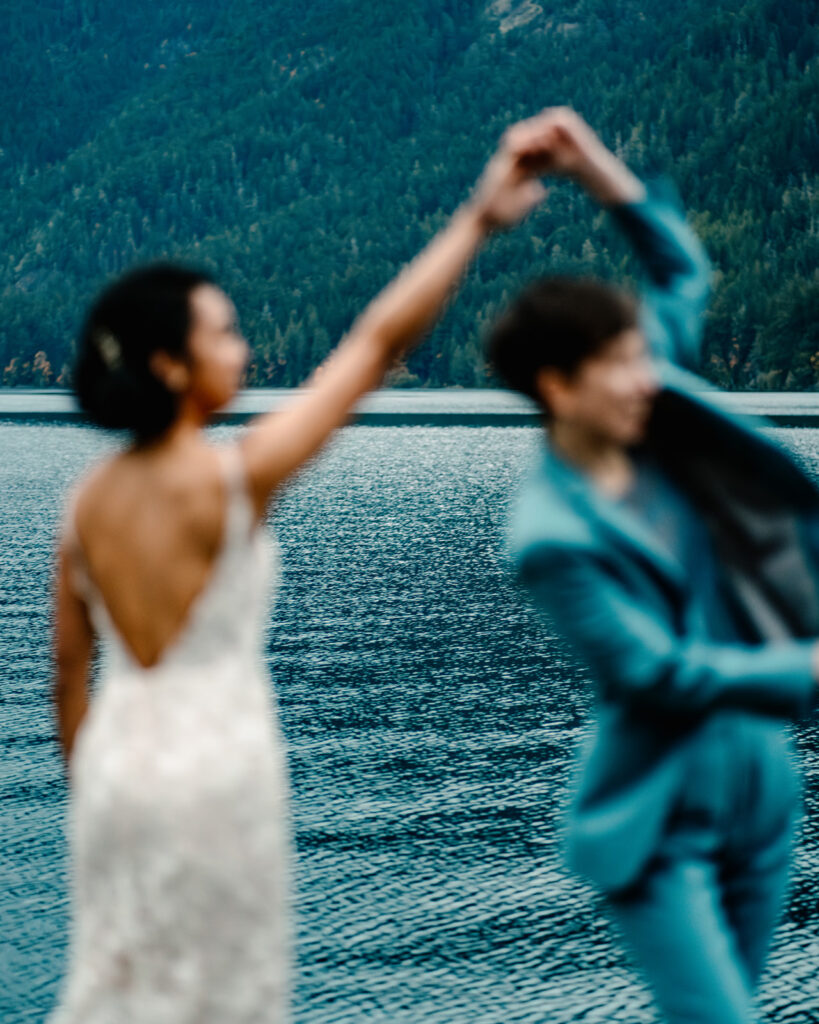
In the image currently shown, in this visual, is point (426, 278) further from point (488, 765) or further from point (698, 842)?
point (488, 765)

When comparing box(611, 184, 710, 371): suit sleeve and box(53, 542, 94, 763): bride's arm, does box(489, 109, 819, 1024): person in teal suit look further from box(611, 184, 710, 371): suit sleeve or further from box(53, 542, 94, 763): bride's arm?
box(53, 542, 94, 763): bride's arm

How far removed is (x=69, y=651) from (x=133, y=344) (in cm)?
76

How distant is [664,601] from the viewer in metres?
2.91

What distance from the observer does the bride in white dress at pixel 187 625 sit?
9.07 ft

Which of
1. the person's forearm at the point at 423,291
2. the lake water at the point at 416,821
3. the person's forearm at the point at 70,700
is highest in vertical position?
the person's forearm at the point at 423,291

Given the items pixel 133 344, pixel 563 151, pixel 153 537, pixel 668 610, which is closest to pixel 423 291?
pixel 563 151

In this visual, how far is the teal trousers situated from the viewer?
2.95 m

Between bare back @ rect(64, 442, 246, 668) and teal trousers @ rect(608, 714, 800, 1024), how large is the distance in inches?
42.1

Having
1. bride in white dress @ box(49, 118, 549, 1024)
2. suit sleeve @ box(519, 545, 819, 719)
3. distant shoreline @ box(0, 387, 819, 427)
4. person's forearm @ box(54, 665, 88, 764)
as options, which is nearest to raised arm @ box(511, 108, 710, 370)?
bride in white dress @ box(49, 118, 549, 1024)

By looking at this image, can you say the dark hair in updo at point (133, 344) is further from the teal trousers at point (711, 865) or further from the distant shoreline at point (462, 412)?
the distant shoreline at point (462, 412)

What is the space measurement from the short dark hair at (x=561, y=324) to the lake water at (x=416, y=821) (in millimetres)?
3433

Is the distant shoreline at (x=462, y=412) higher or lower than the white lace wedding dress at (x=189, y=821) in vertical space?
lower

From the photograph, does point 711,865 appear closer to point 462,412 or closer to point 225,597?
point 225,597

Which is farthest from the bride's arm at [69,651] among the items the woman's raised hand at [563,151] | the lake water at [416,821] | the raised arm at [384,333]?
the lake water at [416,821]
